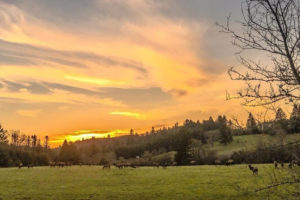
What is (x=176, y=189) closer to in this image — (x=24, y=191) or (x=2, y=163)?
(x=24, y=191)

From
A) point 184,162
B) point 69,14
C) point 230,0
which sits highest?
point 69,14

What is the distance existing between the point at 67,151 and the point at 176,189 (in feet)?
247

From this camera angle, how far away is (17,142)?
141375 mm

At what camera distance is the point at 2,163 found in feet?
260

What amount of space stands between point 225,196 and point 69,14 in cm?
1845

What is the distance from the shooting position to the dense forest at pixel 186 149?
16.8 feet

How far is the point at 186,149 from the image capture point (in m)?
85.6

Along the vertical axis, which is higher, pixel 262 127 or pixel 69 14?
pixel 69 14

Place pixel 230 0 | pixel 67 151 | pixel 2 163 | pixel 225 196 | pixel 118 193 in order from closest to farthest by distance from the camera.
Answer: pixel 230 0, pixel 225 196, pixel 118 193, pixel 2 163, pixel 67 151

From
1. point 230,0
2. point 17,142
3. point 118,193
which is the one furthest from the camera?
point 17,142

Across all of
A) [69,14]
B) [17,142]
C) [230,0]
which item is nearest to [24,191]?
[69,14]

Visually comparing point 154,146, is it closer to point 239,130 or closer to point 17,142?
point 17,142

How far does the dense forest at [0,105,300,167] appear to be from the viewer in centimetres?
512

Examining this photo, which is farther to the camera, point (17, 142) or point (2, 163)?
point (17, 142)
